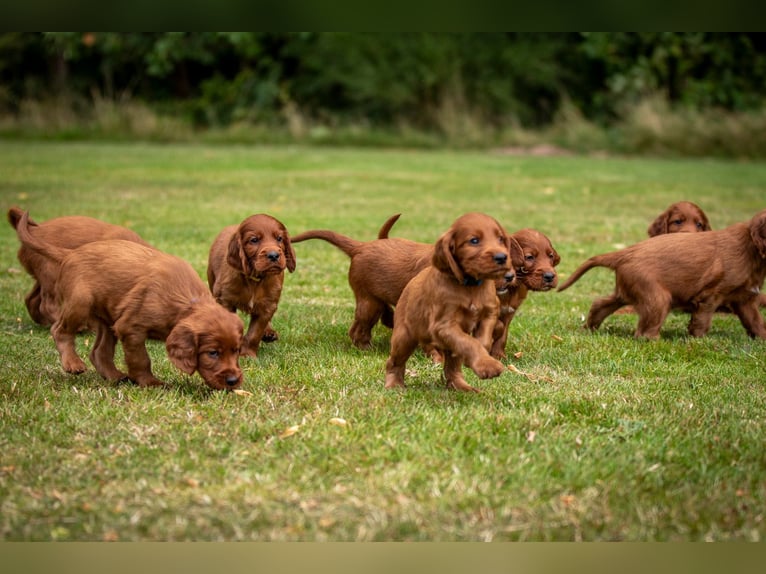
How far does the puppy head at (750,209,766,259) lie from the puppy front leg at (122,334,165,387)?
4.31 m

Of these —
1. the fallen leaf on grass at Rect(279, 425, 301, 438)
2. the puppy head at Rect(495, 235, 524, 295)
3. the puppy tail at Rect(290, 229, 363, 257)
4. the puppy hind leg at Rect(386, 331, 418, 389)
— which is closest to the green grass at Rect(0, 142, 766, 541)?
the fallen leaf on grass at Rect(279, 425, 301, 438)

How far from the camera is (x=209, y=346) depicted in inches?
217

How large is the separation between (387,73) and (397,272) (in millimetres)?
26932

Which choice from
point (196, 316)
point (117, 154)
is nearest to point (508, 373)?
point (196, 316)

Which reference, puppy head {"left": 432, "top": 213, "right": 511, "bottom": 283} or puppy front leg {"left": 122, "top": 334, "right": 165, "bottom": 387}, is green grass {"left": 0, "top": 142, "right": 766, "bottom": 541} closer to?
puppy front leg {"left": 122, "top": 334, "right": 165, "bottom": 387}

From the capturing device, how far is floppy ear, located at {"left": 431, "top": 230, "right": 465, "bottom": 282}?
5387mm

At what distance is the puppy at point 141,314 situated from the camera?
5.52 meters

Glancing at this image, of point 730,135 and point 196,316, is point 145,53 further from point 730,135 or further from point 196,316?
point 196,316

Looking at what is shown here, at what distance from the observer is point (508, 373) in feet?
20.9

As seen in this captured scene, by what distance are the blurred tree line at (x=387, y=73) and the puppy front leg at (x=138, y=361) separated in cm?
2566

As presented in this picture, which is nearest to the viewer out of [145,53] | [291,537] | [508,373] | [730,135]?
[291,537]

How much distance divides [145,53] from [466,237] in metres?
30.9

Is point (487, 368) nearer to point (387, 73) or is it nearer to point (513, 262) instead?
point (513, 262)

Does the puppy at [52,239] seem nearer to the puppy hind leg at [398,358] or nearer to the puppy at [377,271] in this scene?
the puppy at [377,271]
